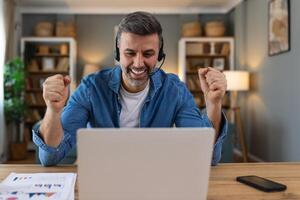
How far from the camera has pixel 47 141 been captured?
4.19ft

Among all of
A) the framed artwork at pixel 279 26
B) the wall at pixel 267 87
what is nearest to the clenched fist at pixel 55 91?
the wall at pixel 267 87

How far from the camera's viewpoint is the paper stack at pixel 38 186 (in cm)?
98

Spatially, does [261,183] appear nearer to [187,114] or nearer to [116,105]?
[187,114]

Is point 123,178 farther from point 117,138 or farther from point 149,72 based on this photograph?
point 149,72

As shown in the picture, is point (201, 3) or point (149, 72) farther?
point (201, 3)

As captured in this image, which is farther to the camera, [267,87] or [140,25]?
[267,87]

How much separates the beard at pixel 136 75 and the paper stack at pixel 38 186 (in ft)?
1.50

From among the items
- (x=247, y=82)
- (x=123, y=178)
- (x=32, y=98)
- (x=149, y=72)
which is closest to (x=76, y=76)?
(x=32, y=98)

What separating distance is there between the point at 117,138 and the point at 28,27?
6.05m

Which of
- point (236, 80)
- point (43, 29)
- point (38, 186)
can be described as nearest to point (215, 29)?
point (236, 80)

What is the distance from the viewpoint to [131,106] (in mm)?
1553

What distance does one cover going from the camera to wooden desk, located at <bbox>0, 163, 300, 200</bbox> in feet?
3.33

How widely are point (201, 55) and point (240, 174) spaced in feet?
16.0

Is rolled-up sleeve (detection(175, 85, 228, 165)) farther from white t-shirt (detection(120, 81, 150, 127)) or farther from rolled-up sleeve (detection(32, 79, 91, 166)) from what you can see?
rolled-up sleeve (detection(32, 79, 91, 166))
